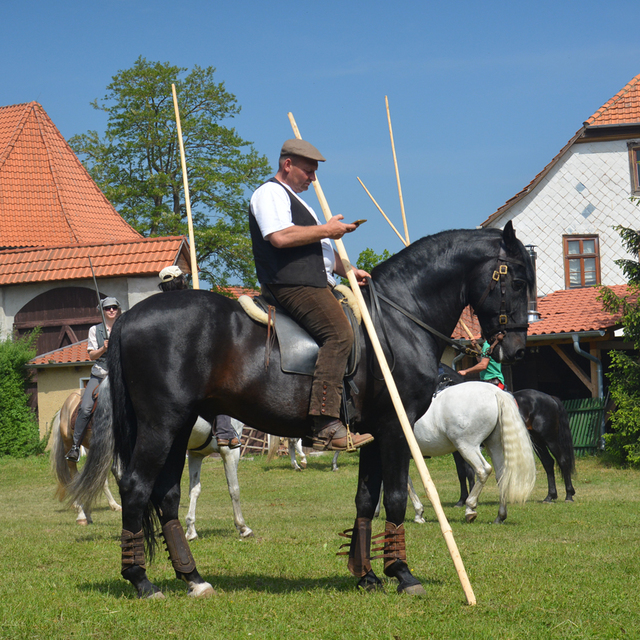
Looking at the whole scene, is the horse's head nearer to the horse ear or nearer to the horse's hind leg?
the horse ear

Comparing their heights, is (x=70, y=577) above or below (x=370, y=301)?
below

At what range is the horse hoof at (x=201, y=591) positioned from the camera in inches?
199

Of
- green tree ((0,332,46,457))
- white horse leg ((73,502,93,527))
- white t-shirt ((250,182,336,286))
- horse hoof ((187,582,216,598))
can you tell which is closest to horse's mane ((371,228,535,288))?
white t-shirt ((250,182,336,286))

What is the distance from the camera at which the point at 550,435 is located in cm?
1242

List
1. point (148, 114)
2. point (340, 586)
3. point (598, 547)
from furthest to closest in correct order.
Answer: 1. point (148, 114)
2. point (598, 547)
3. point (340, 586)

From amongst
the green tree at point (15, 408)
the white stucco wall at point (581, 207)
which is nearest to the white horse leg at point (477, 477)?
the green tree at point (15, 408)

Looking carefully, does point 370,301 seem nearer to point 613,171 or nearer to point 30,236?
point 613,171

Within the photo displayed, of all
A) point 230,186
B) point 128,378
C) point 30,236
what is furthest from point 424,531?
point 230,186

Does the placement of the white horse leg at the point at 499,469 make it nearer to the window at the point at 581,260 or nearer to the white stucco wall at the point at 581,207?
the white stucco wall at the point at 581,207

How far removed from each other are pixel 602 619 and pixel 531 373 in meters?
19.4

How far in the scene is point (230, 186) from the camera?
110 ft

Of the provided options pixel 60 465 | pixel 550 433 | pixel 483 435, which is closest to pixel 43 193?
pixel 60 465

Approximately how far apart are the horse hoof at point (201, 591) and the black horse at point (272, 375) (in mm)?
13

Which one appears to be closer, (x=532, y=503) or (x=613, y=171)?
(x=532, y=503)
